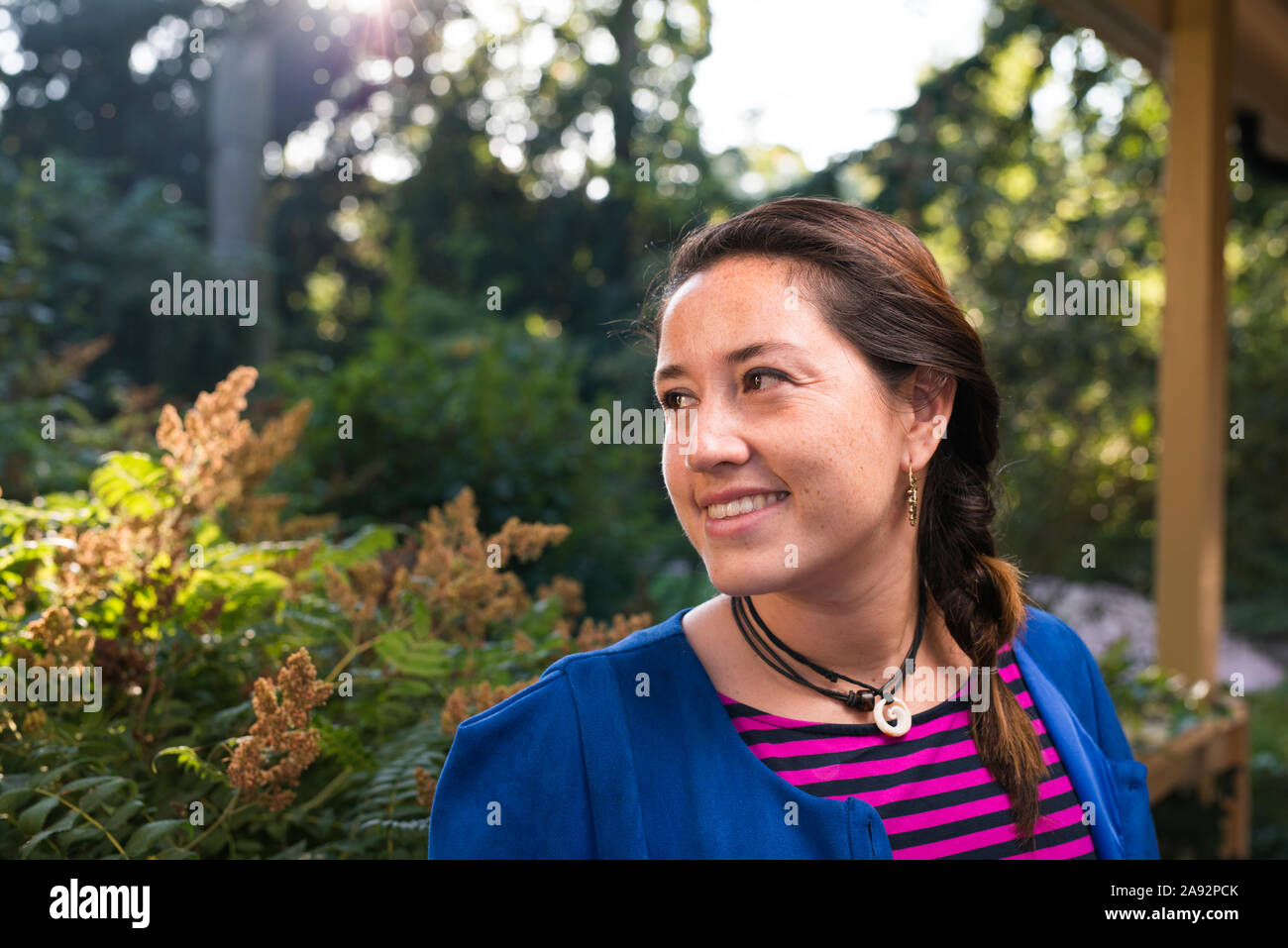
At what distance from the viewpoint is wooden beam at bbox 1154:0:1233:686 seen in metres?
3.92

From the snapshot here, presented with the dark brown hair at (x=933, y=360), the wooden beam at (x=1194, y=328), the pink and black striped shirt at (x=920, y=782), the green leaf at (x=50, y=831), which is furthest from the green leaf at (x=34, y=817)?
the wooden beam at (x=1194, y=328)

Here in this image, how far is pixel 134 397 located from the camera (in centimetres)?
327

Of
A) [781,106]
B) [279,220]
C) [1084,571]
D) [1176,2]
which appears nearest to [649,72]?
[781,106]

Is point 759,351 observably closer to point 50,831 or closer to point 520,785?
point 520,785

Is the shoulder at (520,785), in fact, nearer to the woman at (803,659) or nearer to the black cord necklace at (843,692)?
the woman at (803,659)

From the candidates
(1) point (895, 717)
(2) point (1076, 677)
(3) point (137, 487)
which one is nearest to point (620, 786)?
(1) point (895, 717)

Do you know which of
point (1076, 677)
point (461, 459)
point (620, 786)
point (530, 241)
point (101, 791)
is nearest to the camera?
point (620, 786)

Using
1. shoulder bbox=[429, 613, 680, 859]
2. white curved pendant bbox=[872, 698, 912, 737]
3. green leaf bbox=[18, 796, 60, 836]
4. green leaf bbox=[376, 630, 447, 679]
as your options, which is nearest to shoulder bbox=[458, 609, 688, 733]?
shoulder bbox=[429, 613, 680, 859]

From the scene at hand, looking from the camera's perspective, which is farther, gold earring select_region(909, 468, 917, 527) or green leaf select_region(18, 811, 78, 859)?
gold earring select_region(909, 468, 917, 527)

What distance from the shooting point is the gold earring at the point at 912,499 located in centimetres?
140

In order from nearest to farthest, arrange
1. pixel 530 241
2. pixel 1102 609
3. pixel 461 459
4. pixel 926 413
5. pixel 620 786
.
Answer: pixel 620 786
pixel 926 413
pixel 461 459
pixel 1102 609
pixel 530 241

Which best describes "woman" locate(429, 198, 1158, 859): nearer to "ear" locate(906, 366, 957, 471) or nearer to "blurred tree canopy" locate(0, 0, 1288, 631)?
"ear" locate(906, 366, 957, 471)

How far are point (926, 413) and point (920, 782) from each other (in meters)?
0.46

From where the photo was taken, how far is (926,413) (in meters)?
1.41
